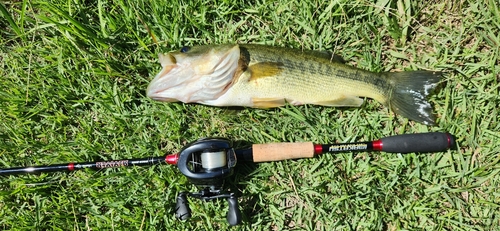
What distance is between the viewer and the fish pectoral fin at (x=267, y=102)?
3379 mm

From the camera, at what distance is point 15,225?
3639mm

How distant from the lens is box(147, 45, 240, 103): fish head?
3291 mm

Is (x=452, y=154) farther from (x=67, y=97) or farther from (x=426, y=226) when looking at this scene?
(x=67, y=97)

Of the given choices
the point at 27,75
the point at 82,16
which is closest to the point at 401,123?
the point at 82,16

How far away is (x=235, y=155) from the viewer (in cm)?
313

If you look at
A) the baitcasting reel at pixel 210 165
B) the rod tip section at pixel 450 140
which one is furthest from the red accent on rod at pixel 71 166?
the rod tip section at pixel 450 140

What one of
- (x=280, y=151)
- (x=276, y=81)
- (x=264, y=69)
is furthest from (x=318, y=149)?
(x=264, y=69)

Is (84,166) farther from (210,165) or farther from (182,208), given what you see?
(210,165)

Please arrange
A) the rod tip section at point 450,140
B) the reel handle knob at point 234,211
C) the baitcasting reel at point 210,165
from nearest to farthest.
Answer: the baitcasting reel at point 210,165
the reel handle knob at point 234,211
the rod tip section at point 450,140

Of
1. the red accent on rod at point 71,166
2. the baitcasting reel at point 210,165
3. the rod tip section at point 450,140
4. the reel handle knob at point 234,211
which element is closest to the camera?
the baitcasting reel at point 210,165

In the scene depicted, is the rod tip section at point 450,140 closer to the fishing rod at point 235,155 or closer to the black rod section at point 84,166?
the fishing rod at point 235,155

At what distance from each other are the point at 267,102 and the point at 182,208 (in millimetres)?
1062

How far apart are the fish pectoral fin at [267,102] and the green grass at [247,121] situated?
5.9 inches

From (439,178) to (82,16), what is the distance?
3271 mm
